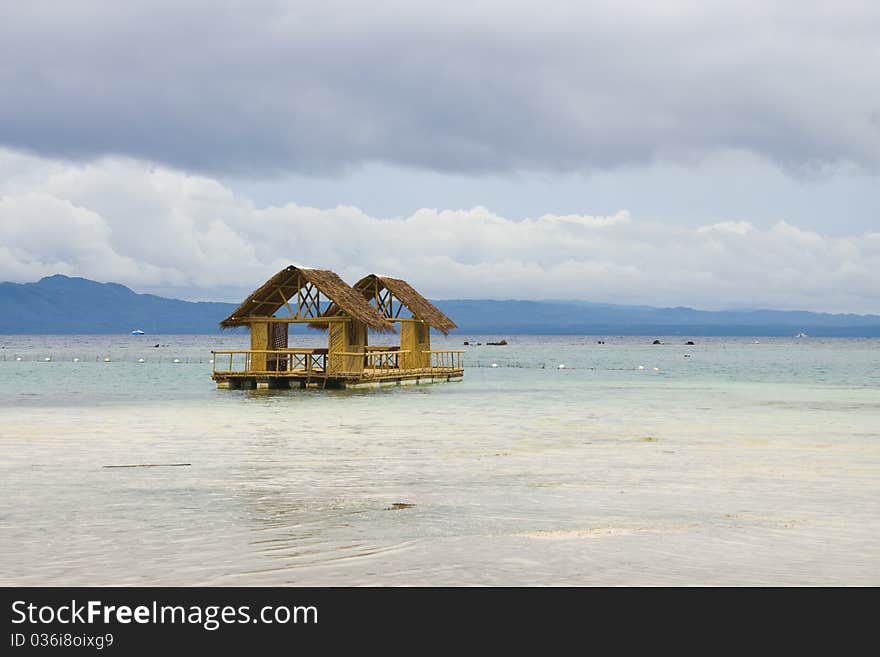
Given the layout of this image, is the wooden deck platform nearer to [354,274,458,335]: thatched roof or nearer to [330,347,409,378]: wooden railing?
[330,347,409,378]: wooden railing

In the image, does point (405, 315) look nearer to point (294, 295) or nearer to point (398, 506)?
point (294, 295)

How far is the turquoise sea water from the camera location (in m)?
9.45

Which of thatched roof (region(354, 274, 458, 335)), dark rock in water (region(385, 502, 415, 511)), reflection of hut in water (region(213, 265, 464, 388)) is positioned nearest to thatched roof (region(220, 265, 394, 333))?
reflection of hut in water (region(213, 265, 464, 388))

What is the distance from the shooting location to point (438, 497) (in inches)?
550

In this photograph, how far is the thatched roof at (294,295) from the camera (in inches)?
1725

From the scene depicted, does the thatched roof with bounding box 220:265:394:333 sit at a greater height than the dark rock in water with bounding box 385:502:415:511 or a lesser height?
greater

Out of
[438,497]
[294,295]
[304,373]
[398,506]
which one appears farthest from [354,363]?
[398,506]

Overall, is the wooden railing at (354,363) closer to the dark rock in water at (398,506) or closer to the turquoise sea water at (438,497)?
the turquoise sea water at (438,497)

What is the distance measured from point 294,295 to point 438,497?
3216cm

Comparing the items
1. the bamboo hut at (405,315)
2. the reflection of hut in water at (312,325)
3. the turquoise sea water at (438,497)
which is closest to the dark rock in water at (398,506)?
the turquoise sea water at (438,497)

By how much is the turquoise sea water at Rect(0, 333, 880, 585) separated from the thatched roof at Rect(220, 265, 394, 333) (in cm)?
1280
